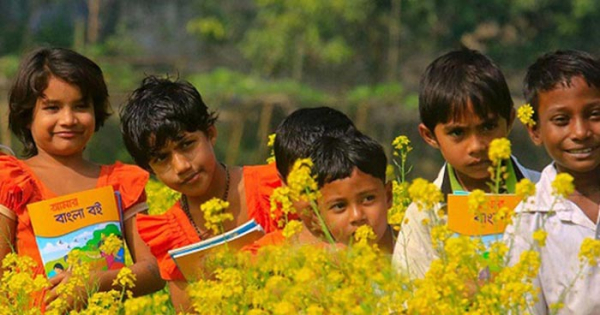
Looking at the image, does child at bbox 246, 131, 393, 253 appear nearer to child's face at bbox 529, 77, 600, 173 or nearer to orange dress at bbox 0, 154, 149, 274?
child's face at bbox 529, 77, 600, 173

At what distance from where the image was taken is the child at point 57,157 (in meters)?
5.41

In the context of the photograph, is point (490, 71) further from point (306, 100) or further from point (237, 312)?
point (306, 100)

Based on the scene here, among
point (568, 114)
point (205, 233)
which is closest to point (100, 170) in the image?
point (205, 233)

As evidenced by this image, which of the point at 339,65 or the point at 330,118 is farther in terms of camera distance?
the point at 339,65

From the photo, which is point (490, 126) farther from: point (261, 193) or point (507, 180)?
point (261, 193)

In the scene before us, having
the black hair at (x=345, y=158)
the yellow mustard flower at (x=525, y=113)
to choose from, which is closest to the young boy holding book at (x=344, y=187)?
the black hair at (x=345, y=158)

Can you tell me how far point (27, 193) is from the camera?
5.41 meters

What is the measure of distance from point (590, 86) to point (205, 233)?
1546 mm

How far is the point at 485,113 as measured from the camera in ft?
16.0

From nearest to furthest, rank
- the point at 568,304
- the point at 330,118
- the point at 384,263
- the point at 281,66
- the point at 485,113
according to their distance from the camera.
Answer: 1. the point at 384,263
2. the point at 568,304
3. the point at 485,113
4. the point at 330,118
5. the point at 281,66

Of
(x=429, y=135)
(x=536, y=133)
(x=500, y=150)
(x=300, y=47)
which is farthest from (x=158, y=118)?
(x=300, y=47)

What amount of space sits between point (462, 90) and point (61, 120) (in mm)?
1556

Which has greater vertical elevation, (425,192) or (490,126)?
(490,126)

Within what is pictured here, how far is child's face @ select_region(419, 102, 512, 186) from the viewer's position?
478cm
